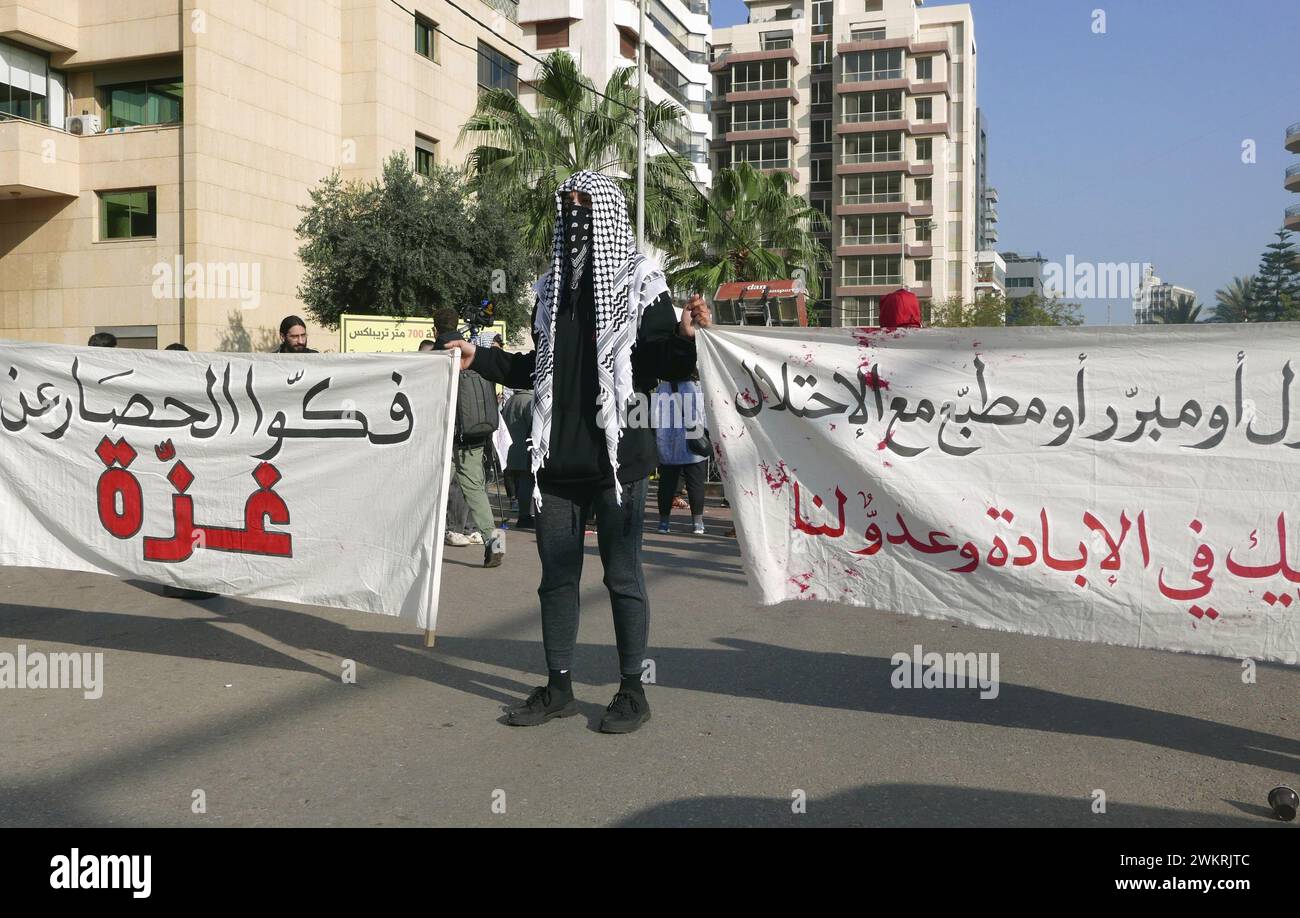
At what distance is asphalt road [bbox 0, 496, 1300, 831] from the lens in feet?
12.7

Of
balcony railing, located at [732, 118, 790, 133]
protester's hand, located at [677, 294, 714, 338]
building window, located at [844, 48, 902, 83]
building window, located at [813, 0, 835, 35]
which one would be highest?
building window, located at [813, 0, 835, 35]

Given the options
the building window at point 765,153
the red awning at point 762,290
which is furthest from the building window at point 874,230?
the red awning at point 762,290

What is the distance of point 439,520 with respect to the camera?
5.29m

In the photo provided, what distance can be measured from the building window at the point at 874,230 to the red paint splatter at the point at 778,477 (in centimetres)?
8155

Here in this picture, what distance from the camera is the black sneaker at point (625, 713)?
4.71 m

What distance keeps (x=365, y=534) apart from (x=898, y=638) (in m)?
3.15

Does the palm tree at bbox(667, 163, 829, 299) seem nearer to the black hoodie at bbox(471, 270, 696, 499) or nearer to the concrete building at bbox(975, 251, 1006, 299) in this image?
the black hoodie at bbox(471, 270, 696, 499)

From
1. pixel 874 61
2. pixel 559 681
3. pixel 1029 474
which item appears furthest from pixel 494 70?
pixel 874 61

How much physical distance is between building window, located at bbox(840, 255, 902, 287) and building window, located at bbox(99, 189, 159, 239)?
62.7m

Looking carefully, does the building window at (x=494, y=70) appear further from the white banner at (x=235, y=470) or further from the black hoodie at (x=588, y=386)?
the black hoodie at (x=588, y=386)

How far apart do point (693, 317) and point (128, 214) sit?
2742cm

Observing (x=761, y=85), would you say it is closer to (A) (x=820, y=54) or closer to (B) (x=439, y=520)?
(A) (x=820, y=54)

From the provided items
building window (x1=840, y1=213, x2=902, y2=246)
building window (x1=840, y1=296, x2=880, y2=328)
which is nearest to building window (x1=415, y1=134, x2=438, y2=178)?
building window (x1=840, y1=296, x2=880, y2=328)

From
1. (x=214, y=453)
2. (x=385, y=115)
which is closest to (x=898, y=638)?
(x=214, y=453)
